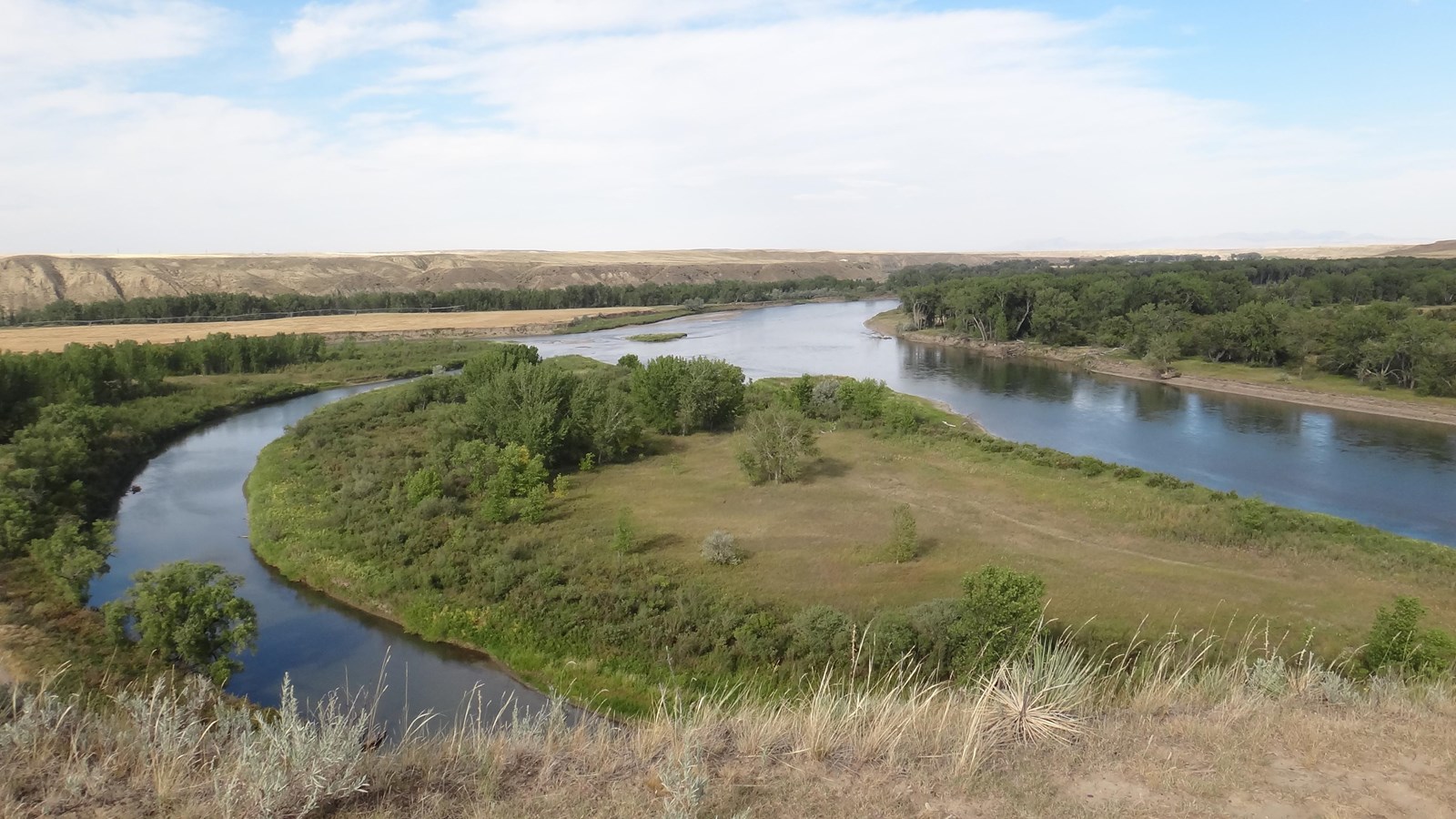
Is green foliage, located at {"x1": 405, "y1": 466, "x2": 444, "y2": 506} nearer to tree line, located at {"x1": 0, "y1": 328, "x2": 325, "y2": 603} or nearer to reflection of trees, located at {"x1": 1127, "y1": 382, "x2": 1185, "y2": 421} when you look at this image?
tree line, located at {"x1": 0, "y1": 328, "x2": 325, "y2": 603}

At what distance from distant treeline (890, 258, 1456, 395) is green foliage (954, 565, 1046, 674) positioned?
145 feet

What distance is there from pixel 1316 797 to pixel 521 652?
47.1ft

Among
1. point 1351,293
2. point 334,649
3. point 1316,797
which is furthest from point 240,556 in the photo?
point 1351,293

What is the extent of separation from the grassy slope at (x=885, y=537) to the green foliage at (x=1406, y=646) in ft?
8.41

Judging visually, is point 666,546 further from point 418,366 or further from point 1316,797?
point 418,366

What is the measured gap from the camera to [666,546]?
20.9 metres

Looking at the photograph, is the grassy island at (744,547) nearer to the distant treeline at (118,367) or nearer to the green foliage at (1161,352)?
the distant treeline at (118,367)

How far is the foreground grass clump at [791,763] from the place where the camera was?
4918 millimetres

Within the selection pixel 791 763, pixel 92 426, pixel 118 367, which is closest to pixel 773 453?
pixel 791 763

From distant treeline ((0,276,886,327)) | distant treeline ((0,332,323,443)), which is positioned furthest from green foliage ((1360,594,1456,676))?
distant treeline ((0,276,886,327))

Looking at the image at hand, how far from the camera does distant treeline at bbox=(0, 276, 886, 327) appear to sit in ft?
288

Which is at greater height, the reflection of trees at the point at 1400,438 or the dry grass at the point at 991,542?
the dry grass at the point at 991,542

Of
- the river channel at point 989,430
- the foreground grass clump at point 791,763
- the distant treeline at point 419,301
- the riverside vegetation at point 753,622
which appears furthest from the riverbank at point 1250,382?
the distant treeline at point 419,301

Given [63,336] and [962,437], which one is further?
[63,336]
